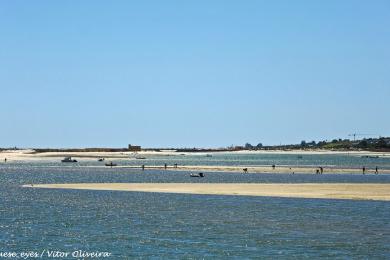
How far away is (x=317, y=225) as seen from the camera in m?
42.8

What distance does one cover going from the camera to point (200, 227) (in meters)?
42.0

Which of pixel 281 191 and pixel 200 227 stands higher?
pixel 281 191

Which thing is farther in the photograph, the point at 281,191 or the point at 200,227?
the point at 281,191

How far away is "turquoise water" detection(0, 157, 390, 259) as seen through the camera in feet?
112

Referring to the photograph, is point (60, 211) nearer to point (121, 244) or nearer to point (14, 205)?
point (14, 205)

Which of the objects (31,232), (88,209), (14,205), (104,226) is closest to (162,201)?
(88,209)

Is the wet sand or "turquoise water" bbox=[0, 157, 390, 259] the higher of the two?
the wet sand

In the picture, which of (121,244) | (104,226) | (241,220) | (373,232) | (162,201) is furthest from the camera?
(162,201)

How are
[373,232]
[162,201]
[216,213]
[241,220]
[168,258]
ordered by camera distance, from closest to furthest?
[168,258]
[373,232]
[241,220]
[216,213]
[162,201]

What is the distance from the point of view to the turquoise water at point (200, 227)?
112ft

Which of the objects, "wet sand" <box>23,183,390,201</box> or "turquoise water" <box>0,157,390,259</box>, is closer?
"turquoise water" <box>0,157,390,259</box>

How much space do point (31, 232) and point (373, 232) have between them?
65.2ft

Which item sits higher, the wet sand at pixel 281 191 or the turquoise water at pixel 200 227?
the wet sand at pixel 281 191

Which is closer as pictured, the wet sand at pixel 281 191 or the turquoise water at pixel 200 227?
the turquoise water at pixel 200 227
